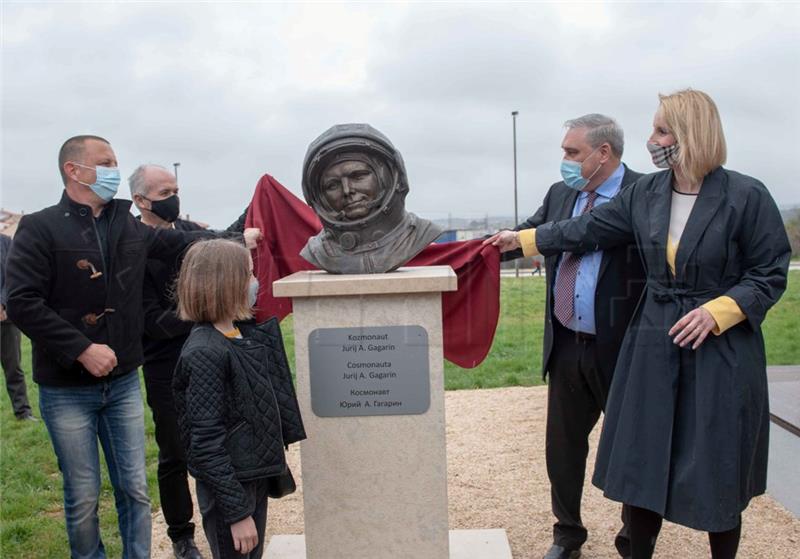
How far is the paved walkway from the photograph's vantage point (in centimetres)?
477

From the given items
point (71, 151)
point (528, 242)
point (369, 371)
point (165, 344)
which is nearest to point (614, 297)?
point (528, 242)

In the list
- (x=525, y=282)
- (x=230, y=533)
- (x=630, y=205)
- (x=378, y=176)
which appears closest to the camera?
(x=230, y=533)

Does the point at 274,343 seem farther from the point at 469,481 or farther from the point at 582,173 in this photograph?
the point at 469,481

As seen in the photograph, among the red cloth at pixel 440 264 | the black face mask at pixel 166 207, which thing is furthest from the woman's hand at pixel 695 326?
the black face mask at pixel 166 207

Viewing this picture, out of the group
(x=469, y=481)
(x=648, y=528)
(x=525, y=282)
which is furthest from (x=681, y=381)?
(x=525, y=282)

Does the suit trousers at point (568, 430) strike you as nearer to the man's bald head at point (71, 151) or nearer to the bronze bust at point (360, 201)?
the bronze bust at point (360, 201)

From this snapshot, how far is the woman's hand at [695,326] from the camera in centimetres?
300

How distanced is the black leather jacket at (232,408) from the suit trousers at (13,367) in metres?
5.02

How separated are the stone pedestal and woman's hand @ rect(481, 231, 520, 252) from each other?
1.34ft

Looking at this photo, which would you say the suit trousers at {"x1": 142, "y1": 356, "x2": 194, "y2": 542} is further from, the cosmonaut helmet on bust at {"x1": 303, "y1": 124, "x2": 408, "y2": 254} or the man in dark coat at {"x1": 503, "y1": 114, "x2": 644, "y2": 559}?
the man in dark coat at {"x1": 503, "y1": 114, "x2": 644, "y2": 559}

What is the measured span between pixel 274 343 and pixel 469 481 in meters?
2.74

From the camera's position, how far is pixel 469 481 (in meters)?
5.32

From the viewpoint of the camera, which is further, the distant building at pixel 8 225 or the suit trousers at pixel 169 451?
the distant building at pixel 8 225

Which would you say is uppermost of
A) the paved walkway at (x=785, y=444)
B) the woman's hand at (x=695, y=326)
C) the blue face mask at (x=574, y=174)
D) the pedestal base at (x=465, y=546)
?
the blue face mask at (x=574, y=174)
